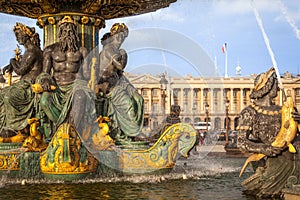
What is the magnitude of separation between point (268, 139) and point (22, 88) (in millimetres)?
5551

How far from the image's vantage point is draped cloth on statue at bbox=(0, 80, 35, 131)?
987cm

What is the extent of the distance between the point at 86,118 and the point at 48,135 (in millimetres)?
968

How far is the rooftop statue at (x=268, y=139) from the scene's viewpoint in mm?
6367

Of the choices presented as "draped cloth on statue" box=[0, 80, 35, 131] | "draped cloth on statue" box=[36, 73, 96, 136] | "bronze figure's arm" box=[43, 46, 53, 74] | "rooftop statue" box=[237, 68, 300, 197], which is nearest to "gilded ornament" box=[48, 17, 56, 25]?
"bronze figure's arm" box=[43, 46, 53, 74]

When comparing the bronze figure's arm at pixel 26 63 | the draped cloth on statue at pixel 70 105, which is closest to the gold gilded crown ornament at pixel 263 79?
the draped cloth on statue at pixel 70 105

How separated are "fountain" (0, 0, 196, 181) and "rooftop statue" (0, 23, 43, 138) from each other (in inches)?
0.8

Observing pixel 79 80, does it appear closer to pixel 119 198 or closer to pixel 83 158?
pixel 83 158

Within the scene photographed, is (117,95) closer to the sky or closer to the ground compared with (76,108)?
closer to the sky

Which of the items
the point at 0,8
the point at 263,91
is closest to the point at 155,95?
the point at 0,8

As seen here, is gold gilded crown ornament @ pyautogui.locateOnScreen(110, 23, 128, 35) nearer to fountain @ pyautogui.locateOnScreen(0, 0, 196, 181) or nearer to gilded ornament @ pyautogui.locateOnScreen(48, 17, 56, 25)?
fountain @ pyautogui.locateOnScreen(0, 0, 196, 181)

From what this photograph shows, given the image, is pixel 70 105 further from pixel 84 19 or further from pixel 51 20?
pixel 51 20

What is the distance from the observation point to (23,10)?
11.4 meters

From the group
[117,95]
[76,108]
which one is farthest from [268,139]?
[117,95]

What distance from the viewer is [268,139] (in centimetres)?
671
